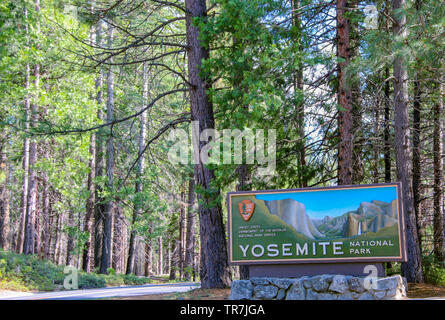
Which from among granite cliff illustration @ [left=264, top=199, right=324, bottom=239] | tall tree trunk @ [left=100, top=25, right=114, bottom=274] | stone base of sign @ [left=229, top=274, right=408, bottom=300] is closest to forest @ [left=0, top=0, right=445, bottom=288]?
granite cliff illustration @ [left=264, top=199, right=324, bottom=239]

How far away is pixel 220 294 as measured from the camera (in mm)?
10164

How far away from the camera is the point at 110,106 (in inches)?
818

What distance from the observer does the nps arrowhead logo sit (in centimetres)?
990

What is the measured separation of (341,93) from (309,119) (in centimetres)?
163

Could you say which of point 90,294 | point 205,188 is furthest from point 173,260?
point 205,188

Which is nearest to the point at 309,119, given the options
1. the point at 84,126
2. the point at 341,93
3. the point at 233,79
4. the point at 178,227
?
the point at 341,93

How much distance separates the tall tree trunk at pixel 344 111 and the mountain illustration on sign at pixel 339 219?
156 cm

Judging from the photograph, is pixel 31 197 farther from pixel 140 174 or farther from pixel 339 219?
pixel 339 219

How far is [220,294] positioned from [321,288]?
7.75 ft

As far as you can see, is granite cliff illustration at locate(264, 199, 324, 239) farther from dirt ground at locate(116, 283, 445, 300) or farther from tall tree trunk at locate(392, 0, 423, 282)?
tall tree trunk at locate(392, 0, 423, 282)

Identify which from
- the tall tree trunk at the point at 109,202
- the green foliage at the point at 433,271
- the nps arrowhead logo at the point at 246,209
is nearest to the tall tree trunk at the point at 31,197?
the tall tree trunk at the point at 109,202

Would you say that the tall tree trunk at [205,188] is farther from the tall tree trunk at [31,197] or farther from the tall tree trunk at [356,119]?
the tall tree trunk at [31,197]

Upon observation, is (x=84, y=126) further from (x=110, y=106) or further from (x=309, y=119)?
(x=309, y=119)

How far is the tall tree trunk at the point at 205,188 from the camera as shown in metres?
11.1
